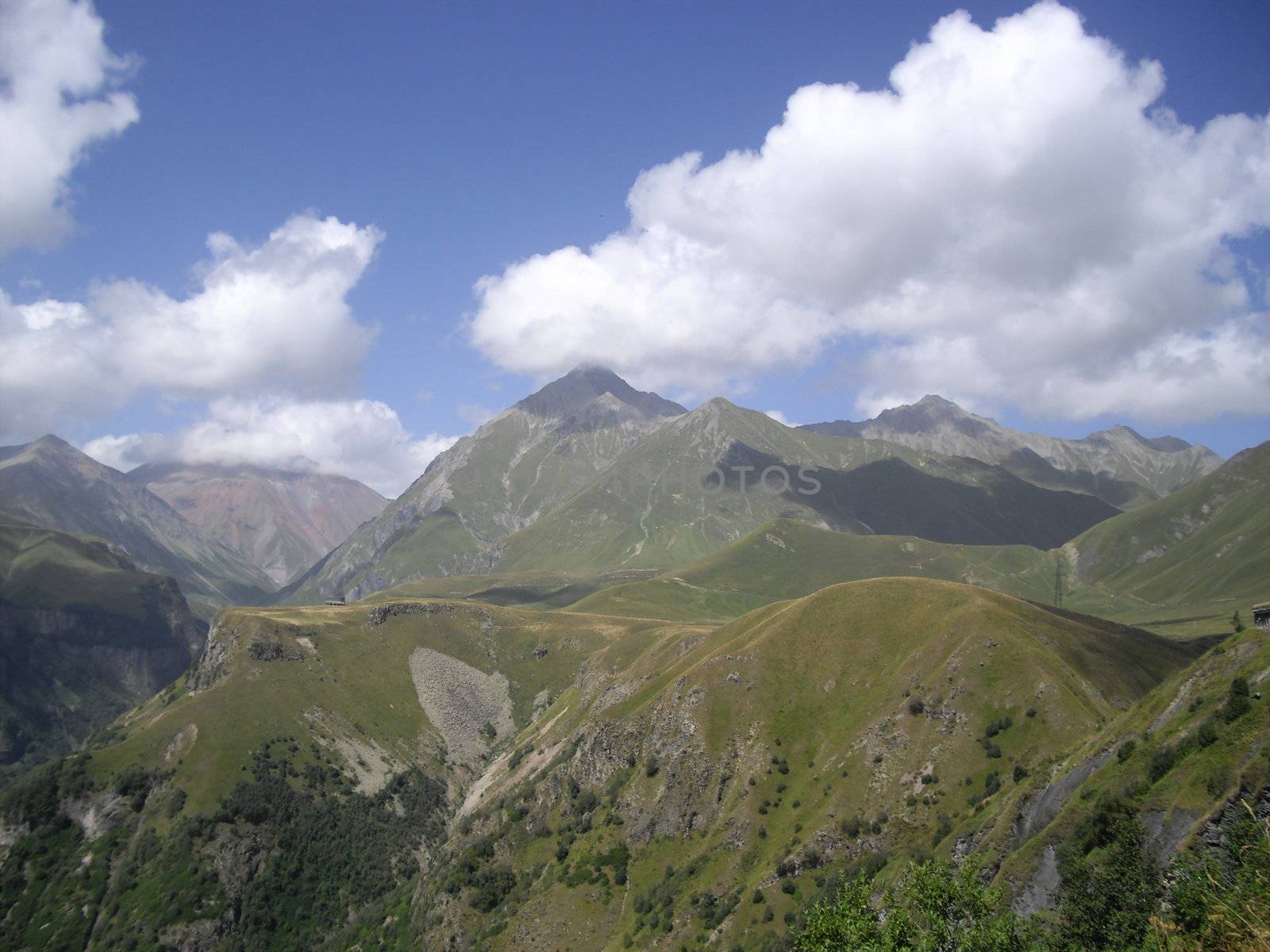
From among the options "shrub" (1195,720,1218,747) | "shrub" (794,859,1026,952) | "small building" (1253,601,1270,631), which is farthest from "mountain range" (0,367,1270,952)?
"small building" (1253,601,1270,631)

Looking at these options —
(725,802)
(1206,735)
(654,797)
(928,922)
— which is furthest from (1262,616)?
(654,797)

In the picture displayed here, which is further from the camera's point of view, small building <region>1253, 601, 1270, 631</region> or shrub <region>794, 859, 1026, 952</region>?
small building <region>1253, 601, 1270, 631</region>

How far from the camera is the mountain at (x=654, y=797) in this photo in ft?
307

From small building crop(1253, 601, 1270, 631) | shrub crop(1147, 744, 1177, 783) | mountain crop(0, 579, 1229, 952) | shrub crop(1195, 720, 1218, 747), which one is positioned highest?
small building crop(1253, 601, 1270, 631)

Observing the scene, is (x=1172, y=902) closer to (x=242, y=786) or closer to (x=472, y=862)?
(x=472, y=862)

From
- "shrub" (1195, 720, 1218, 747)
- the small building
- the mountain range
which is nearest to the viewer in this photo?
"shrub" (1195, 720, 1218, 747)

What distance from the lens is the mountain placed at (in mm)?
93562

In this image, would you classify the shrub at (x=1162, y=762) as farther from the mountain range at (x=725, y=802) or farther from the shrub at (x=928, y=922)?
the shrub at (x=928, y=922)

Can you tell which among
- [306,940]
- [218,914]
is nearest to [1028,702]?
[306,940]

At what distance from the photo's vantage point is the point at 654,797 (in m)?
122

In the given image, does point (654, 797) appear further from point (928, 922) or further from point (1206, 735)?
point (1206, 735)

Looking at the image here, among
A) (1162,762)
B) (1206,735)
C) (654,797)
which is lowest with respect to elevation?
(654,797)

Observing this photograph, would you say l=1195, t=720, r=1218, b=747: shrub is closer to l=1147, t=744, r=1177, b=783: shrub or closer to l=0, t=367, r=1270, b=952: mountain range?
l=0, t=367, r=1270, b=952: mountain range

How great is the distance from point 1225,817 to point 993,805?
36.0m
